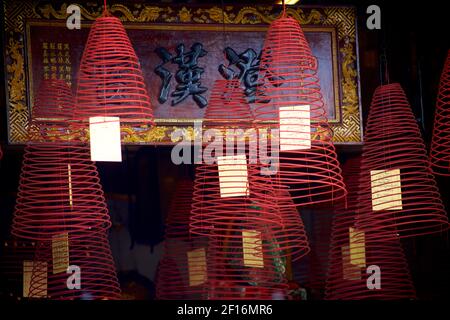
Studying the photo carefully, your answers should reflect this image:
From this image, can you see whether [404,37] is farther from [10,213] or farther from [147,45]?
[10,213]

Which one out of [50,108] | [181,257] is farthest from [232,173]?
[181,257]

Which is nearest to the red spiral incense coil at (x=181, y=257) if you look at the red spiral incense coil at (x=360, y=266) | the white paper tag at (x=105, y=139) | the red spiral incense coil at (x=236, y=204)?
the red spiral incense coil at (x=236, y=204)

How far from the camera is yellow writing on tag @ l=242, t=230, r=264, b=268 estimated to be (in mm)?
5113

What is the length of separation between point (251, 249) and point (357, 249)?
99cm

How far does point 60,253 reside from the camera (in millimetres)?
5180

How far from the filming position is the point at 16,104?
5.69 meters

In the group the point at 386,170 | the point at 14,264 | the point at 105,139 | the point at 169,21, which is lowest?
the point at 14,264

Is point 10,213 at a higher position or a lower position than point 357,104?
lower

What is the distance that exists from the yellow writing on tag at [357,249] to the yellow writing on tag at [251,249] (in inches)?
23.0

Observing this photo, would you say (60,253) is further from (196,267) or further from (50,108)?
(196,267)

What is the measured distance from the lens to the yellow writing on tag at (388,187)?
512cm
